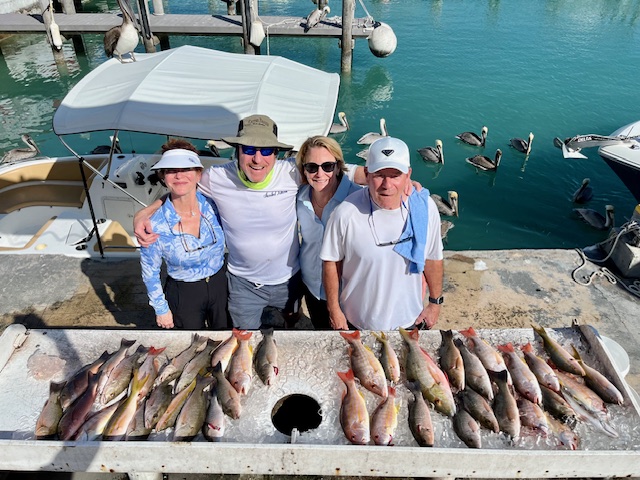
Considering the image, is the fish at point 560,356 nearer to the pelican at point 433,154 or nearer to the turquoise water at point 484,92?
the turquoise water at point 484,92

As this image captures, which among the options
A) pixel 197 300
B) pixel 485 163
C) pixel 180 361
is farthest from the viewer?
pixel 485 163

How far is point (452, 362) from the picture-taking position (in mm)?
3328

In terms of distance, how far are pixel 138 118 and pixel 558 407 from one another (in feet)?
18.1

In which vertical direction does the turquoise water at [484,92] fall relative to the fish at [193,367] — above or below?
below

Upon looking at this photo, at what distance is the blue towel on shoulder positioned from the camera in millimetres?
3312

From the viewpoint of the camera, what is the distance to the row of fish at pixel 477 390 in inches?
115

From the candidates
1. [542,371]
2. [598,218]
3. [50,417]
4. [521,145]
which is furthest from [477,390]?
[521,145]

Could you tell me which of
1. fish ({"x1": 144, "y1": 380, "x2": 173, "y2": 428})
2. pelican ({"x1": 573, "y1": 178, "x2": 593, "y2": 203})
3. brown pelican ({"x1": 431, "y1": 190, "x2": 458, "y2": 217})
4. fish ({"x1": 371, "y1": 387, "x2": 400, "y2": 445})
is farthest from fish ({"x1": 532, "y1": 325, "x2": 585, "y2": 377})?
pelican ({"x1": 573, "y1": 178, "x2": 593, "y2": 203})

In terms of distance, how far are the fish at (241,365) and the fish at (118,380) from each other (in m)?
0.71

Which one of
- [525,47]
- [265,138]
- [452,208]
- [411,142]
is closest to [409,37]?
[525,47]

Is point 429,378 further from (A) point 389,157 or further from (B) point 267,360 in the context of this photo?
(A) point 389,157

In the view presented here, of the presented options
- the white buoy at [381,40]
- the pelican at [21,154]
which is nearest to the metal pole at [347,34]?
the white buoy at [381,40]

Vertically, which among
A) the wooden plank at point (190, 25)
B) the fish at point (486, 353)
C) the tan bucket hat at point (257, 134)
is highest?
the tan bucket hat at point (257, 134)

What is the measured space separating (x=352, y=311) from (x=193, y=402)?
1400mm
